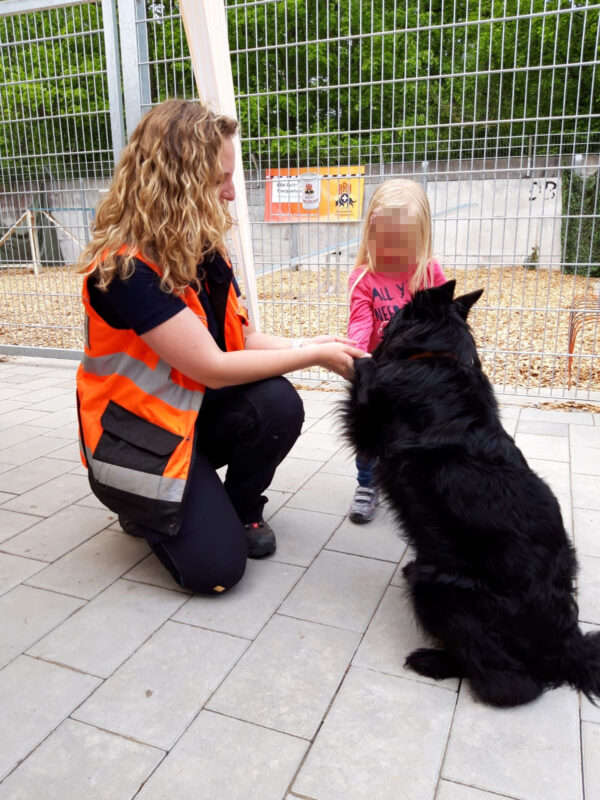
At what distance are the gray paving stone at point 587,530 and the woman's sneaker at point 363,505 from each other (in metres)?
0.92

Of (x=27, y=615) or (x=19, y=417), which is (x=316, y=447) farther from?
(x=19, y=417)

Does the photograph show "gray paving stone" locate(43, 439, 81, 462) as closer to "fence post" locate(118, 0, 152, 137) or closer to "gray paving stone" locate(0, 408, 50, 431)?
"gray paving stone" locate(0, 408, 50, 431)

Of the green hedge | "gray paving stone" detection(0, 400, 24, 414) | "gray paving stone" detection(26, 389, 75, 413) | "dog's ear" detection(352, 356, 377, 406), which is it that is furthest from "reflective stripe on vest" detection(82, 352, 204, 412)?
the green hedge

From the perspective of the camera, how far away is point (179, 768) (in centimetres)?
152

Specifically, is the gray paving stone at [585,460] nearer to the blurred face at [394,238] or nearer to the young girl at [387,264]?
the young girl at [387,264]

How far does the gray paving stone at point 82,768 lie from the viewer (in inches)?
57.2

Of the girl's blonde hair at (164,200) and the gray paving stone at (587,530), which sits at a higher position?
the girl's blonde hair at (164,200)

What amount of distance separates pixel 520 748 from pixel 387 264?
6.15 feet

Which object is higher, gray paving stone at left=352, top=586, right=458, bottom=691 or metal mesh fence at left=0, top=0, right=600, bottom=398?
metal mesh fence at left=0, top=0, right=600, bottom=398

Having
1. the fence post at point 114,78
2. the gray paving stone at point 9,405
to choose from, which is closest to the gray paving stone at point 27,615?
the gray paving stone at point 9,405

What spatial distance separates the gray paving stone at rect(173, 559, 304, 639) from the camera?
2113mm

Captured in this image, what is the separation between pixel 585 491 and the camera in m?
3.17

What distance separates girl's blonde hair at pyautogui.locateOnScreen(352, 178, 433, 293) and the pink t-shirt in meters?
0.05

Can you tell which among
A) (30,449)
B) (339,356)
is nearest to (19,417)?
(30,449)
